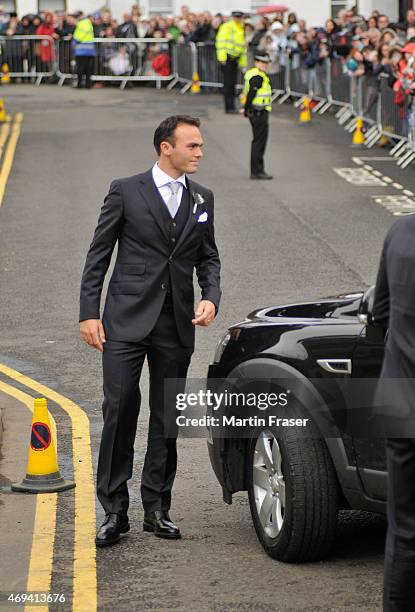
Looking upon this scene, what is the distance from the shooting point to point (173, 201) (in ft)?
22.8

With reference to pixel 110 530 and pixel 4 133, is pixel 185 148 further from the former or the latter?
pixel 4 133

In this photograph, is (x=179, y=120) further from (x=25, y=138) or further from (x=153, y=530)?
(x=25, y=138)

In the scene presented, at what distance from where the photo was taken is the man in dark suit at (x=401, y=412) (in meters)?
4.80

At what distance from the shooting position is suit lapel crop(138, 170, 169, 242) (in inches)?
270

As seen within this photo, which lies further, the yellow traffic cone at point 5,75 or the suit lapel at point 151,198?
the yellow traffic cone at point 5,75

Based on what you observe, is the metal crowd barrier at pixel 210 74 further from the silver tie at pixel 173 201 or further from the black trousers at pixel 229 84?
the silver tie at pixel 173 201

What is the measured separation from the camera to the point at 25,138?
27922 millimetres

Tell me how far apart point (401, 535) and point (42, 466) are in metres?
3.29

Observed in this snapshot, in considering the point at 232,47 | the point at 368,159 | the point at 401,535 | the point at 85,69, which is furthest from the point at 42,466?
the point at 85,69

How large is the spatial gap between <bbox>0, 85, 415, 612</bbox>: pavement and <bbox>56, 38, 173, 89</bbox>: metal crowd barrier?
17.4ft

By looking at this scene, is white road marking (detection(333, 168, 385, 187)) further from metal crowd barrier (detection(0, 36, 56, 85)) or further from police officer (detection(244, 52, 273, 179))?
metal crowd barrier (detection(0, 36, 56, 85))

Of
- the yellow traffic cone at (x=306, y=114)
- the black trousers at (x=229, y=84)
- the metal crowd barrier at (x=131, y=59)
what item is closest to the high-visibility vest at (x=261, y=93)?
the yellow traffic cone at (x=306, y=114)

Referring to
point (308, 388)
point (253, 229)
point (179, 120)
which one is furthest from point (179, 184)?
point (253, 229)

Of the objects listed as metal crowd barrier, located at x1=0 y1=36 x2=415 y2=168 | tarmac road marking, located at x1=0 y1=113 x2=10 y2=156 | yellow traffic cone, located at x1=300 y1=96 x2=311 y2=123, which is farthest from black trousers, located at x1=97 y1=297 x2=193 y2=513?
yellow traffic cone, located at x1=300 y1=96 x2=311 y2=123
